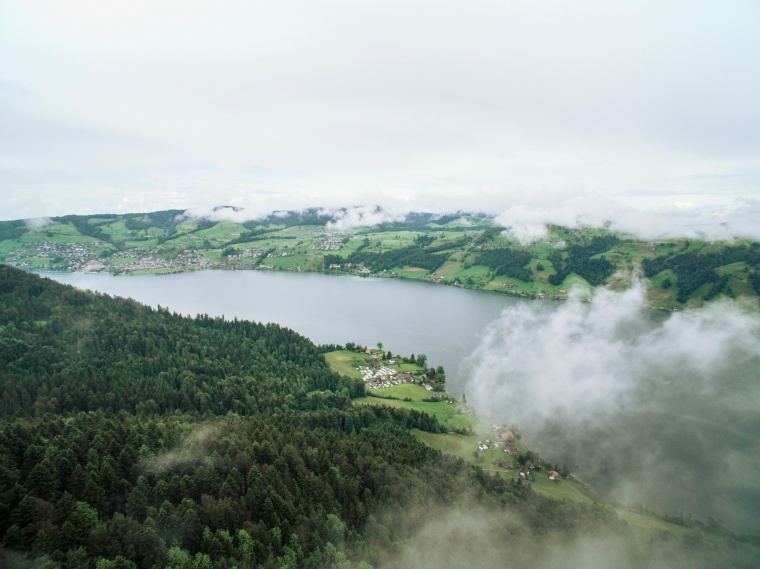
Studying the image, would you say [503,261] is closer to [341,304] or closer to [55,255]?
[341,304]

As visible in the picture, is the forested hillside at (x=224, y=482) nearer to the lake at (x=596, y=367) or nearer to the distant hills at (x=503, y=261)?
the lake at (x=596, y=367)

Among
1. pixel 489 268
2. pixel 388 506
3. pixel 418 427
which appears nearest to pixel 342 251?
pixel 489 268

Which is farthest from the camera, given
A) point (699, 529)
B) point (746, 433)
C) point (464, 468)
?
point (746, 433)

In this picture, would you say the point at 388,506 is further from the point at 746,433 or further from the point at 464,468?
the point at 746,433

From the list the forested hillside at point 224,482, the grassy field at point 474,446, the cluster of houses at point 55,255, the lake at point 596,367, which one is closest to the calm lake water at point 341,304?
the lake at point 596,367

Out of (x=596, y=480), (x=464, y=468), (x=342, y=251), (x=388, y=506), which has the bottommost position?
(x=596, y=480)
